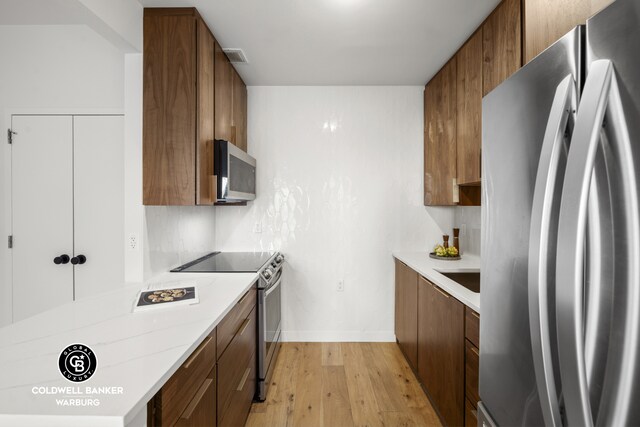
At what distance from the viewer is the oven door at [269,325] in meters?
2.24

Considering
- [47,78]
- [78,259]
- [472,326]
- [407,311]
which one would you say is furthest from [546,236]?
[47,78]

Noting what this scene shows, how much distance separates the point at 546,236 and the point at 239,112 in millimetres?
2703

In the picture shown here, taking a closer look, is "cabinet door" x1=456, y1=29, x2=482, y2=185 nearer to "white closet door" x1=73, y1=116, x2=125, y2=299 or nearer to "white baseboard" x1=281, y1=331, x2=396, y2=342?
"white baseboard" x1=281, y1=331, x2=396, y2=342

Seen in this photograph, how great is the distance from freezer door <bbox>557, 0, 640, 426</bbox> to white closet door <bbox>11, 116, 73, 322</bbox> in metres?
2.79

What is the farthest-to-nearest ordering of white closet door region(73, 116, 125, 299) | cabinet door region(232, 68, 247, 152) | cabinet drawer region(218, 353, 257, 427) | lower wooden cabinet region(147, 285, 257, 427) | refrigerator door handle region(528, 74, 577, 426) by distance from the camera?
cabinet door region(232, 68, 247, 152) < white closet door region(73, 116, 125, 299) < cabinet drawer region(218, 353, 257, 427) < lower wooden cabinet region(147, 285, 257, 427) < refrigerator door handle region(528, 74, 577, 426)

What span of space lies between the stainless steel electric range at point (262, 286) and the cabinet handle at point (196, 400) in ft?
3.03

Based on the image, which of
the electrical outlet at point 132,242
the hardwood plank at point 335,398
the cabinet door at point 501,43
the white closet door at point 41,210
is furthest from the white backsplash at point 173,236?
the cabinet door at point 501,43

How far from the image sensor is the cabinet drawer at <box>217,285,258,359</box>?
1.48 meters

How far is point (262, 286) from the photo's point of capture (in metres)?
2.25

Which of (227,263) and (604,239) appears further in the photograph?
(227,263)

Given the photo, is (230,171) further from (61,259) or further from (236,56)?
(61,259)

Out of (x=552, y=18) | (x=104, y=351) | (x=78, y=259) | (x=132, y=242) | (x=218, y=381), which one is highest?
(x=552, y=18)

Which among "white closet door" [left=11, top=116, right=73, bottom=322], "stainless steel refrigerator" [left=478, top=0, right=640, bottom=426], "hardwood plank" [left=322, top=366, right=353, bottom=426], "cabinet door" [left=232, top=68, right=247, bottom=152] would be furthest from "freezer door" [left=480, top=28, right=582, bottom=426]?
"white closet door" [left=11, top=116, right=73, bottom=322]

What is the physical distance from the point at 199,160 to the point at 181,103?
348mm
